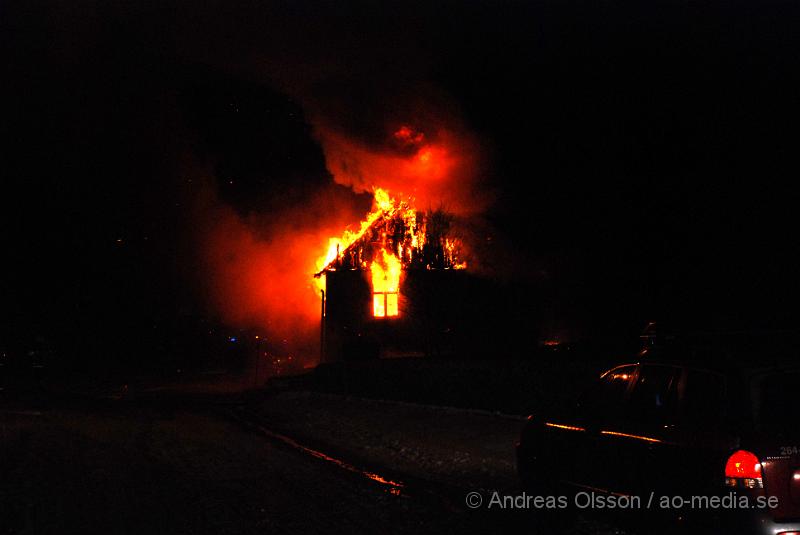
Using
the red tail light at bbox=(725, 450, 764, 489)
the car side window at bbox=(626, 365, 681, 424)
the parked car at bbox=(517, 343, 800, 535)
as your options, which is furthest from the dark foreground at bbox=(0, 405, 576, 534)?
the red tail light at bbox=(725, 450, 764, 489)

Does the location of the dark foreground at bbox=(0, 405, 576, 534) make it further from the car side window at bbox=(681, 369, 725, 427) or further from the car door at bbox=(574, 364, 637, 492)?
the car side window at bbox=(681, 369, 725, 427)

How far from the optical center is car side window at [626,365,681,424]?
5742mm

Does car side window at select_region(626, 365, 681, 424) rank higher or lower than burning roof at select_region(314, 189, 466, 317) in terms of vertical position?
lower

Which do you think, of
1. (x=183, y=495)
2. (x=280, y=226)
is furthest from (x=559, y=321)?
(x=183, y=495)

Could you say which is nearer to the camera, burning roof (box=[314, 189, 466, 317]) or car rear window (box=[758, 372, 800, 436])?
car rear window (box=[758, 372, 800, 436])

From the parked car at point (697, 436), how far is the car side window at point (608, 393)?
0.01m

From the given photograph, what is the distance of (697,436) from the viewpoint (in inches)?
208

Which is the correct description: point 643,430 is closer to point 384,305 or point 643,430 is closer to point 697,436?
point 697,436

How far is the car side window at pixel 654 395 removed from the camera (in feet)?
18.8

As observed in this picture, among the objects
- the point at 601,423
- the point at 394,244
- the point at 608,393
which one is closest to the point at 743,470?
the point at 601,423

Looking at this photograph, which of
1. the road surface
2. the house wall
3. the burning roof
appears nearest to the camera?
the road surface

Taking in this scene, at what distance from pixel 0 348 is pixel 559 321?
25370 millimetres

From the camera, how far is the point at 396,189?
29.9 meters

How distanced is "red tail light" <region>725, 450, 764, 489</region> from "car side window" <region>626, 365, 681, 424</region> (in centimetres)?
71
